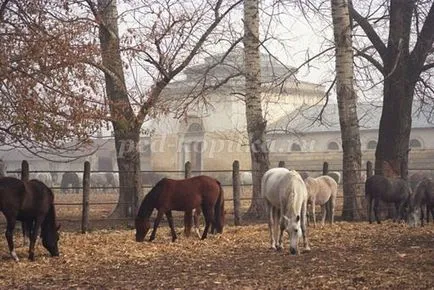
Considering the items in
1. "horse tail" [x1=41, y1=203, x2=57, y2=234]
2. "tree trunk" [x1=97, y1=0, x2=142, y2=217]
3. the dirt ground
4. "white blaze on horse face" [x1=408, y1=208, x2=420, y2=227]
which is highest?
"tree trunk" [x1=97, y1=0, x2=142, y2=217]

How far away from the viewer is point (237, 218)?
54.8 feet

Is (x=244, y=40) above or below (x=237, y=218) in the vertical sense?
above

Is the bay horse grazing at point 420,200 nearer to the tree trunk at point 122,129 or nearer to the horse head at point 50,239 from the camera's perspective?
the tree trunk at point 122,129

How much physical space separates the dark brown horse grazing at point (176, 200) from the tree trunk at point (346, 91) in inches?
186

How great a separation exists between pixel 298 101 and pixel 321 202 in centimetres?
3032

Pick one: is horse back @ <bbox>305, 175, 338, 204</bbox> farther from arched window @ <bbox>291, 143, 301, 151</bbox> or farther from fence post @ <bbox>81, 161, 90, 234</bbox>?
arched window @ <bbox>291, 143, 301, 151</bbox>

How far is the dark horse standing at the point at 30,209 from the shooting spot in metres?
10.5

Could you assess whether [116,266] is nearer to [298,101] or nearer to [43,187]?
[43,187]

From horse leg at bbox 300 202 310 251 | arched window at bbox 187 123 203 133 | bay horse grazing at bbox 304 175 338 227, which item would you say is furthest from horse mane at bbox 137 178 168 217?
arched window at bbox 187 123 203 133

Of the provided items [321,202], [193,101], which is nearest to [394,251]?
[321,202]

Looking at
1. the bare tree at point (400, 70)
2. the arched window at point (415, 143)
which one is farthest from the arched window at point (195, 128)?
the bare tree at point (400, 70)

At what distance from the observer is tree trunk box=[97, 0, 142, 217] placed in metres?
16.8

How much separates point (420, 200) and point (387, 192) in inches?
54.5

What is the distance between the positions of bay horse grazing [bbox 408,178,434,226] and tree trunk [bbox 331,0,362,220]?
2.23 meters
